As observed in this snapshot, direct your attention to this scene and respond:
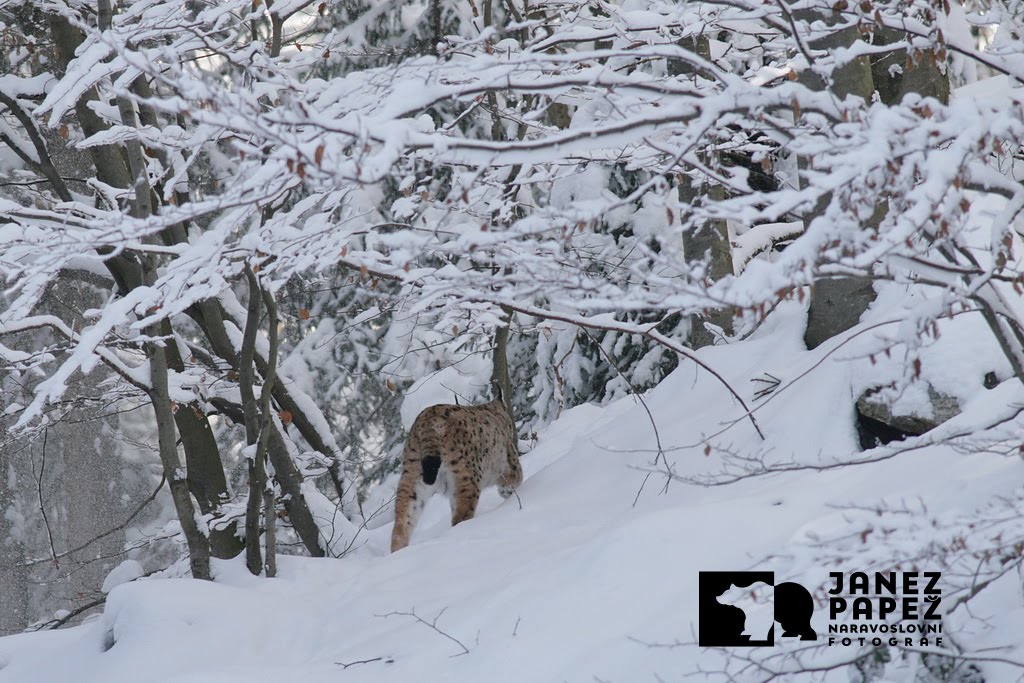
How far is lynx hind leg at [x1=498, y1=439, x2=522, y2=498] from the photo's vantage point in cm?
688

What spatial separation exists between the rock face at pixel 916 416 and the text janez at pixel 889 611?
148 cm

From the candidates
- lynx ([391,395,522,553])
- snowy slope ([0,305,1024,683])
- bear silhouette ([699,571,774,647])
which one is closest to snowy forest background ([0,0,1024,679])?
snowy slope ([0,305,1024,683])

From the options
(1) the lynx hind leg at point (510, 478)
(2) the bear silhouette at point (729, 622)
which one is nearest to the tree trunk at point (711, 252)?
(1) the lynx hind leg at point (510, 478)

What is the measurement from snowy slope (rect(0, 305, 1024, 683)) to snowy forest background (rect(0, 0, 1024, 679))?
0.44 ft

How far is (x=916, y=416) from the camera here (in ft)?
15.8

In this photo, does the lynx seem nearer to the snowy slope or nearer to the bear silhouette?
the snowy slope

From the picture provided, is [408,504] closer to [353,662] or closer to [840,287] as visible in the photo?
[353,662]

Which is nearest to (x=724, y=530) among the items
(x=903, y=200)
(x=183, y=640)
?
(x=903, y=200)

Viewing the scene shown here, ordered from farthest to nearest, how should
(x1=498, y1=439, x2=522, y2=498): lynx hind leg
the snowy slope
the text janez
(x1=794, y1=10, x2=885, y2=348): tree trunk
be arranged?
1. (x1=498, y1=439, x2=522, y2=498): lynx hind leg
2. (x1=794, y1=10, x2=885, y2=348): tree trunk
3. the snowy slope
4. the text janez

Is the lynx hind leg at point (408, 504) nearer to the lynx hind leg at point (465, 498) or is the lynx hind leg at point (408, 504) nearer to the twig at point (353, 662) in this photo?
the lynx hind leg at point (465, 498)

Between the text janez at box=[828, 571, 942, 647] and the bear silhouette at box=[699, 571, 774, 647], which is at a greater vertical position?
the text janez at box=[828, 571, 942, 647]

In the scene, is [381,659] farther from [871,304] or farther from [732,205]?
[871,304]

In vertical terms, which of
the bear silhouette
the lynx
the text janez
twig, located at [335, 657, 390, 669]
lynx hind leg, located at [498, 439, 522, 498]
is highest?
the text janez

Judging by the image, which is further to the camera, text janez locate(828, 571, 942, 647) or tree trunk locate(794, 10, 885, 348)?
tree trunk locate(794, 10, 885, 348)
